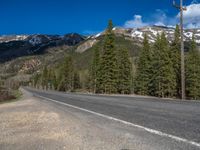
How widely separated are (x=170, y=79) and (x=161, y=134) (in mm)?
38814

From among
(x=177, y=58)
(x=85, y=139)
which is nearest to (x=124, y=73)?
(x=177, y=58)

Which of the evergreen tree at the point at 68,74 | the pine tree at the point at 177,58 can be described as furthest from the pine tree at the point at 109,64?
the evergreen tree at the point at 68,74

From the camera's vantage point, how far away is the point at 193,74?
155ft

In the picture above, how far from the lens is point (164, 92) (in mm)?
45531

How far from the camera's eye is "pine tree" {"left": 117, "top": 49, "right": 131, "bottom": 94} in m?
58.7

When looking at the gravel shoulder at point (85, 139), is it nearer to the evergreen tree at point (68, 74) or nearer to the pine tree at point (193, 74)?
the pine tree at point (193, 74)

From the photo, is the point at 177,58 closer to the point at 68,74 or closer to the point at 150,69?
the point at 150,69

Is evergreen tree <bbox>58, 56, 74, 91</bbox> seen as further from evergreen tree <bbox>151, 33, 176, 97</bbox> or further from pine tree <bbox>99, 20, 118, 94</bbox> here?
evergreen tree <bbox>151, 33, 176, 97</bbox>

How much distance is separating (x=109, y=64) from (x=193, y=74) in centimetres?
1569

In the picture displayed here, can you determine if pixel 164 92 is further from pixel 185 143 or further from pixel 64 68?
pixel 64 68

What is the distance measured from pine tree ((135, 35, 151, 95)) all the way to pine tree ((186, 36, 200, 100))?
25.5 feet

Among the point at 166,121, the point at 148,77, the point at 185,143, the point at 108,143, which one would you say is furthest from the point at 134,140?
the point at 148,77

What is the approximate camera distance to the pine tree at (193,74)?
46.0 metres

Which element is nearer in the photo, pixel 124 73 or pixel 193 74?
pixel 193 74
